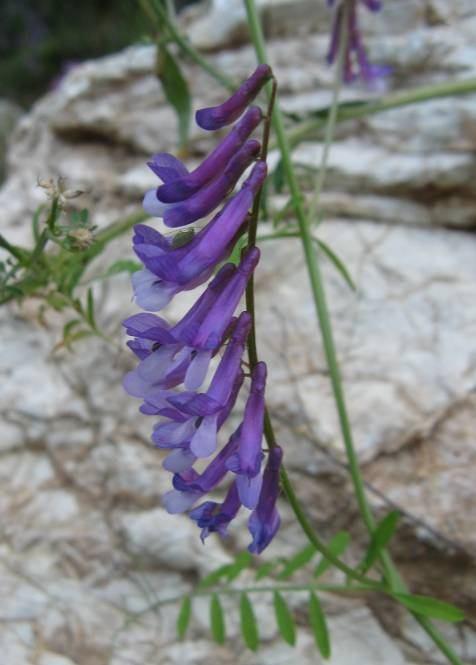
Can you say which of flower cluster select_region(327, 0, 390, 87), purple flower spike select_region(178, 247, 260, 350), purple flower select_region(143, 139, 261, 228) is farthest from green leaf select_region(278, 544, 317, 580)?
flower cluster select_region(327, 0, 390, 87)

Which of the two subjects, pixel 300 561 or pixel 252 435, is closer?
pixel 252 435

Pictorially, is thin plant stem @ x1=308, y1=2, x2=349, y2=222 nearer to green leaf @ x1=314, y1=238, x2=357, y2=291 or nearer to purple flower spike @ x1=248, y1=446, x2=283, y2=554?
green leaf @ x1=314, y1=238, x2=357, y2=291

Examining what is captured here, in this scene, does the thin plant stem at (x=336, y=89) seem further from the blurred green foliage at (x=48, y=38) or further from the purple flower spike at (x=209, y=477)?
the blurred green foliage at (x=48, y=38)

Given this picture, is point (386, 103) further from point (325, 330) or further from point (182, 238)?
point (182, 238)

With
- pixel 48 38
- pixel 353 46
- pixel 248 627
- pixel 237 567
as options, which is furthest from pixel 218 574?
pixel 48 38

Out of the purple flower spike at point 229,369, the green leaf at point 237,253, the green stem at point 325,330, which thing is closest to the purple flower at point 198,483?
the purple flower spike at point 229,369

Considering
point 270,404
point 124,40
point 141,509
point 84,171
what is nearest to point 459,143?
point 270,404
